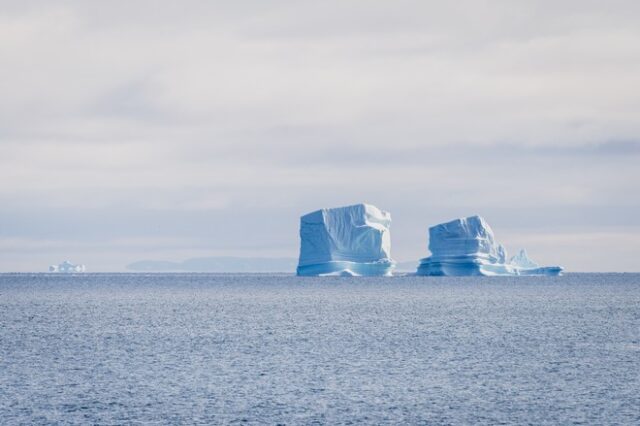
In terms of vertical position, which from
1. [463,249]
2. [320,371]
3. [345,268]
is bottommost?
[320,371]

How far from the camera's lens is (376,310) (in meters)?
56.6

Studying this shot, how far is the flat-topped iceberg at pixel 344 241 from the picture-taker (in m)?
87.5

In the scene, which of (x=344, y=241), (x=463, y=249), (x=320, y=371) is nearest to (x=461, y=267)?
(x=463, y=249)

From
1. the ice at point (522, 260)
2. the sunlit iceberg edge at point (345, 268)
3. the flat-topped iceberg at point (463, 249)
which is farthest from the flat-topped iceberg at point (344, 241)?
the ice at point (522, 260)

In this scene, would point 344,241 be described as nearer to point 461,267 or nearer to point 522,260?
point 461,267

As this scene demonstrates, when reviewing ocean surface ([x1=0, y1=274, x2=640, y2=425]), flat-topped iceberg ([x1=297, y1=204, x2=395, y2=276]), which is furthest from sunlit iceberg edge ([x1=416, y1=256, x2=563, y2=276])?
ocean surface ([x1=0, y1=274, x2=640, y2=425])

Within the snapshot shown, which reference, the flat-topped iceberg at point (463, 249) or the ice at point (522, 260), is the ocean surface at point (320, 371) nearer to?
the flat-topped iceberg at point (463, 249)

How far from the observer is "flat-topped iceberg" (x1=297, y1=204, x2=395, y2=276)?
287ft

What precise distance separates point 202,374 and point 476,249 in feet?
227

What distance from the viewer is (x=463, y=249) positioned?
92.1m

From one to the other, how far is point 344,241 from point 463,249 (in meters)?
10.7

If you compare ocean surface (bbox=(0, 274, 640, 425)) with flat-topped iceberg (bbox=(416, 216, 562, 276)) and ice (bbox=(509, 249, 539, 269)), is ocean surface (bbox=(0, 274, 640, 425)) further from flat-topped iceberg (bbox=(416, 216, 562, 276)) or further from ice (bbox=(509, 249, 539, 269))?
ice (bbox=(509, 249, 539, 269))

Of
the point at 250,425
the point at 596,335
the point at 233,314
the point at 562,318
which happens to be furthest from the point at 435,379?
the point at 233,314

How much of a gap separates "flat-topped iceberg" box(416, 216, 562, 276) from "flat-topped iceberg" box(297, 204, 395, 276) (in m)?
4.76
